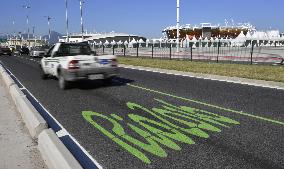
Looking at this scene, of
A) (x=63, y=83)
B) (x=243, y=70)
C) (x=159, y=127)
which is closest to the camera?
(x=159, y=127)

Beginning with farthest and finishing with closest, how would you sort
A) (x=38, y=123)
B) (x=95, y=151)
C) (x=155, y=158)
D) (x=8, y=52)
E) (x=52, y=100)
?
(x=8, y=52) → (x=52, y=100) → (x=38, y=123) → (x=95, y=151) → (x=155, y=158)

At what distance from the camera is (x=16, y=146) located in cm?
562

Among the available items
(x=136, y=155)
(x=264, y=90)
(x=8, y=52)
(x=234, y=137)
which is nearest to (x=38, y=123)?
(x=136, y=155)

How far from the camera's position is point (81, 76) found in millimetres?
12219

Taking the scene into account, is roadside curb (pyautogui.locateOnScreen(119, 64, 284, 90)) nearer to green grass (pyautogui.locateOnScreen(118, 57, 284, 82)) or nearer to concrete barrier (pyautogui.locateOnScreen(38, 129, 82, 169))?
green grass (pyautogui.locateOnScreen(118, 57, 284, 82))

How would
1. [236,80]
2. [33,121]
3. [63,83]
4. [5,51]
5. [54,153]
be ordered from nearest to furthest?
[54,153]
[33,121]
[63,83]
[236,80]
[5,51]

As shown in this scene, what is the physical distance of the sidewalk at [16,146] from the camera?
480 centimetres

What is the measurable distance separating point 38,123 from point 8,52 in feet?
172

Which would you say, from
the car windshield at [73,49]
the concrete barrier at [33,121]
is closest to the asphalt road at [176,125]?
the concrete barrier at [33,121]

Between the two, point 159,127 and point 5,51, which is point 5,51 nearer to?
point 5,51

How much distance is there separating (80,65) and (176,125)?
240 inches

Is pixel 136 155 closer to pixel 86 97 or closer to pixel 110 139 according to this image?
pixel 110 139

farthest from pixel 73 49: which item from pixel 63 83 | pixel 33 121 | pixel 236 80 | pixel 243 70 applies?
pixel 243 70

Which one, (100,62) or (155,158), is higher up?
(100,62)
